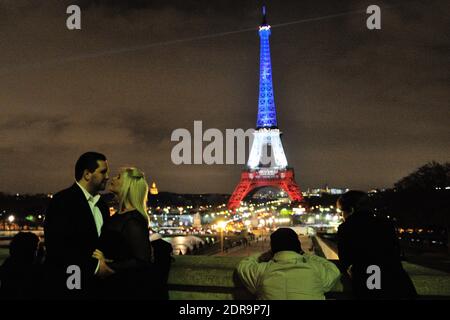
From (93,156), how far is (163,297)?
4.65ft

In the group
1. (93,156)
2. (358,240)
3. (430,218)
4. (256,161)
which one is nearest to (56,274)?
(93,156)

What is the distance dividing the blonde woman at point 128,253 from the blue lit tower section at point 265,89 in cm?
10422

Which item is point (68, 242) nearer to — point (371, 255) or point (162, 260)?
point (162, 260)

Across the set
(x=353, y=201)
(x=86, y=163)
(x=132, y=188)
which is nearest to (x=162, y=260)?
(x=132, y=188)

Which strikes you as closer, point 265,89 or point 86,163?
point 86,163

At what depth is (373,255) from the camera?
5371 millimetres

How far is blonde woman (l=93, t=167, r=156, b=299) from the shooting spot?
4.34 meters

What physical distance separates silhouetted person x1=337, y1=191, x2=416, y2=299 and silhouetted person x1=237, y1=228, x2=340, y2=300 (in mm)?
724

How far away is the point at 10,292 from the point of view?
5129 millimetres

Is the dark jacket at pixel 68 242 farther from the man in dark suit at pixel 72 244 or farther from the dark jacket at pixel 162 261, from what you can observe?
the dark jacket at pixel 162 261

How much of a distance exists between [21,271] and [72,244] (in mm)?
831

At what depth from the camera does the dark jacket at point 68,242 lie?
4.53 m

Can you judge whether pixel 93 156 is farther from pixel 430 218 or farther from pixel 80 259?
pixel 430 218

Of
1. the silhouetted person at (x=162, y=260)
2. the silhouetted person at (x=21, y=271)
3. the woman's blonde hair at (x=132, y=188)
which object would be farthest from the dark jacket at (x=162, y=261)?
the silhouetted person at (x=21, y=271)
